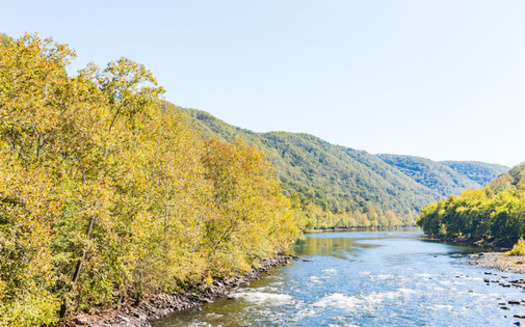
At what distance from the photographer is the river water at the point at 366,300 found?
1304 inches

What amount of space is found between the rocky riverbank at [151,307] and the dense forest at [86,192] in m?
1.02

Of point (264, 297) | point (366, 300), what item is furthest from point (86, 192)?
point (366, 300)

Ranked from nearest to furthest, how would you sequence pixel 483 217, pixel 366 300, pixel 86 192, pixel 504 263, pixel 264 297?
pixel 86 192 → pixel 366 300 → pixel 264 297 → pixel 504 263 → pixel 483 217

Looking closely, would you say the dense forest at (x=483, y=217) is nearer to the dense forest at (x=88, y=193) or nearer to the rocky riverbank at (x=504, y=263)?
the rocky riverbank at (x=504, y=263)

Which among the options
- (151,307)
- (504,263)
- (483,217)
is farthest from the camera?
(483,217)

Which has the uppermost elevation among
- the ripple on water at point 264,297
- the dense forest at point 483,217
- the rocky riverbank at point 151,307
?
the dense forest at point 483,217

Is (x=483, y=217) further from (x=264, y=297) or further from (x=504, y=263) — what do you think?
(x=264, y=297)

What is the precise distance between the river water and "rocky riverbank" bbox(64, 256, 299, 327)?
142 centimetres

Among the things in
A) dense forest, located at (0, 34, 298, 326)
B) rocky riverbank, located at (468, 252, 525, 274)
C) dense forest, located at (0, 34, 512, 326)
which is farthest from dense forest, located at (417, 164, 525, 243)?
dense forest, located at (0, 34, 298, 326)

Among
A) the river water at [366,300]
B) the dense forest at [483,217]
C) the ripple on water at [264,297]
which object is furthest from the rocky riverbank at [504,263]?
the ripple on water at [264,297]

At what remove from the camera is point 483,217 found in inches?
4877

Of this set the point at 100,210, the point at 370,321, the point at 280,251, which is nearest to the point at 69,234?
the point at 100,210

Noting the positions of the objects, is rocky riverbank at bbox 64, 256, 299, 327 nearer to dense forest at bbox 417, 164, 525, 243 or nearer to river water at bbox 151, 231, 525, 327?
river water at bbox 151, 231, 525, 327

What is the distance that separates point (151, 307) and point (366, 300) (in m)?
24.7
